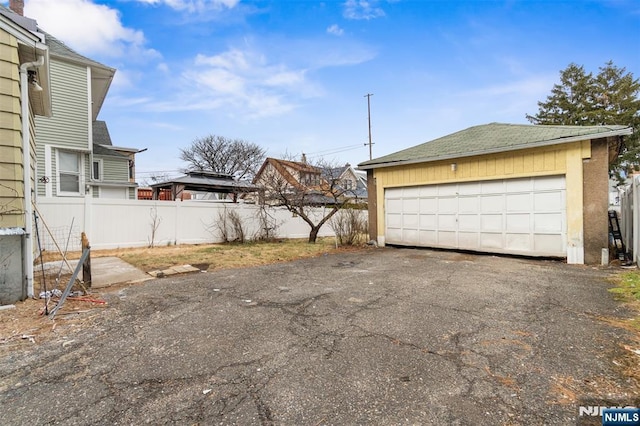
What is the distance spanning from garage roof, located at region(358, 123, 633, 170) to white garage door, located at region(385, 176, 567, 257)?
0.93 meters

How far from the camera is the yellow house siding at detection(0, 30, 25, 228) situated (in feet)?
14.5

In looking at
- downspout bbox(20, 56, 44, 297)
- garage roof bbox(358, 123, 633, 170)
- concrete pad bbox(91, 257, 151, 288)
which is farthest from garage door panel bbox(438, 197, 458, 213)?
downspout bbox(20, 56, 44, 297)

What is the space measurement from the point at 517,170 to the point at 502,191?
0.67 metres

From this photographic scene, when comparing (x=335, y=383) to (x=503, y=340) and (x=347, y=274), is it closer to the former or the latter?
(x=503, y=340)

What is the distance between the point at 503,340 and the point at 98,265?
833cm

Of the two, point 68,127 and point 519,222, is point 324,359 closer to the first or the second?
point 519,222

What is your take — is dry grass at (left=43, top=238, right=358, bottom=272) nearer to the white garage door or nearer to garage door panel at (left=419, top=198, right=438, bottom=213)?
the white garage door

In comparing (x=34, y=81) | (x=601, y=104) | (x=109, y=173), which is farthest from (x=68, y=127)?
(x=601, y=104)

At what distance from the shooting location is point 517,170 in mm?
8680

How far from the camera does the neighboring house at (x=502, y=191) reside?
303 inches

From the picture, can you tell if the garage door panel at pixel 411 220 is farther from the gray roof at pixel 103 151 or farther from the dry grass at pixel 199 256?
the gray roof at pixel 103 151

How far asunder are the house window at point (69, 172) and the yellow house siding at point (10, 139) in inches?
340

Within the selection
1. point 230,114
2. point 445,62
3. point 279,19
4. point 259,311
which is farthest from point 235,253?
point 230,114

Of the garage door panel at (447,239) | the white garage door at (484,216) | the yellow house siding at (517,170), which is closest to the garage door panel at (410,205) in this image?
the white garage door at (484,216)
